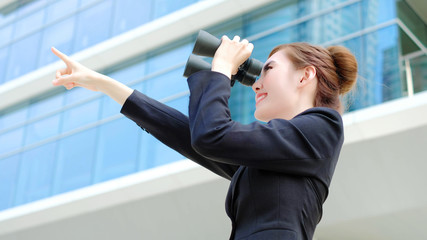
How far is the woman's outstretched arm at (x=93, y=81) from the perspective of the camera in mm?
1890

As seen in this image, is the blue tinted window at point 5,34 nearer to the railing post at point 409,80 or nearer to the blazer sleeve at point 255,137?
the railing post at point 409,80

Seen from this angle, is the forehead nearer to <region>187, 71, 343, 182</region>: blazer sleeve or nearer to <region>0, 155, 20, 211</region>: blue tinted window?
<region>187, 71, 343, 182</region>: blazer sleeve

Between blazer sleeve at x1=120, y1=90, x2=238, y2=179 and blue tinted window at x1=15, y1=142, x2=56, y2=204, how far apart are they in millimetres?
10143

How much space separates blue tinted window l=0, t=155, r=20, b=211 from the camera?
12312mm

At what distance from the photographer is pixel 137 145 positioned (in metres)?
10.8

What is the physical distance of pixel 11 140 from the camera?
13.7 m

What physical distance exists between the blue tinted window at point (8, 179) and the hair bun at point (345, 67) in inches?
436

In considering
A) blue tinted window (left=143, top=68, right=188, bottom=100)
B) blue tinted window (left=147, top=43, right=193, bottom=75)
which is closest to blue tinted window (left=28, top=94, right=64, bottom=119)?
blue tinted window (left=147, top=43, right=193, bottom=75)

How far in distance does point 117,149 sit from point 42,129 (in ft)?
9.30

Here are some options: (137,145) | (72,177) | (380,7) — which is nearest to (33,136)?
(72,177)

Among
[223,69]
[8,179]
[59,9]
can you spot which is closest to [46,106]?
[8,179]

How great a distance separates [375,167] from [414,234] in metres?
1.55

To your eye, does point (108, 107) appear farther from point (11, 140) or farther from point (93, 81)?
point (93, 81)

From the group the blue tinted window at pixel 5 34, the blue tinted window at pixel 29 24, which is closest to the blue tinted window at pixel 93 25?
the blue tinted window at pixel 29 24
